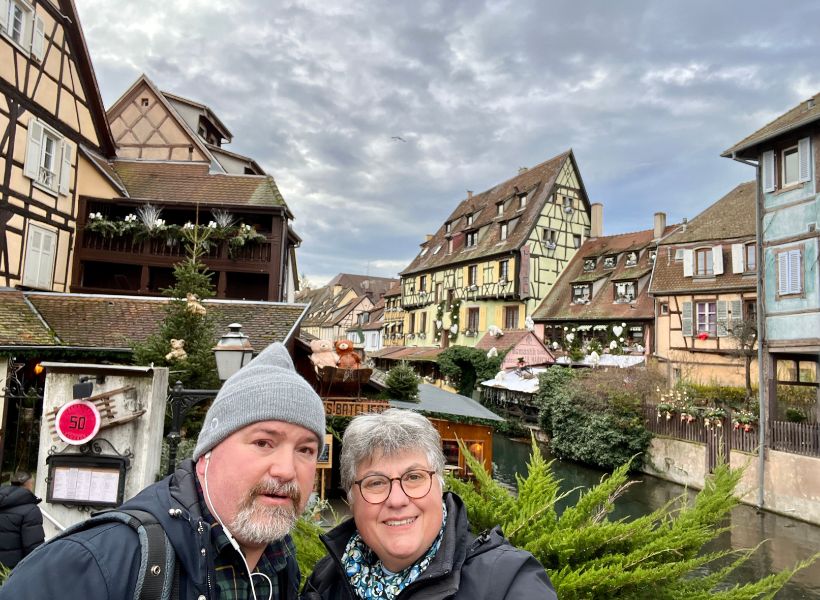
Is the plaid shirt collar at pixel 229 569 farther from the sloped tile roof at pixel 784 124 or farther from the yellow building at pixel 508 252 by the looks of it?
the yellow building at pixel 508 252

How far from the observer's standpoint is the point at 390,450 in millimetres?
1994

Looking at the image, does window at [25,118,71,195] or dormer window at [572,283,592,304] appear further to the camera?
dormer window at [572,283,592,304]

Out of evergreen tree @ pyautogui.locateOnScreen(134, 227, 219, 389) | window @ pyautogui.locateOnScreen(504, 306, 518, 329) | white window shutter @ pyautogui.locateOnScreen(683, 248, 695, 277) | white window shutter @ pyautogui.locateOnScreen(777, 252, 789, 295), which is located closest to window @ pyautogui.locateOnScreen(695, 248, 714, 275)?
white window shutter @ pyautogui.locateOnScreen(683, 248, 695, 277)

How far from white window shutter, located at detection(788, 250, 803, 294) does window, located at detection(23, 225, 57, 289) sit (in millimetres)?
18381

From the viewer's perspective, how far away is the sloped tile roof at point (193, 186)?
53.5 ft

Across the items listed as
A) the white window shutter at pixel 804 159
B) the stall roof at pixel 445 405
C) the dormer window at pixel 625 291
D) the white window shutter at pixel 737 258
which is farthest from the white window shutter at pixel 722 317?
the stall roof at pixel 445 405

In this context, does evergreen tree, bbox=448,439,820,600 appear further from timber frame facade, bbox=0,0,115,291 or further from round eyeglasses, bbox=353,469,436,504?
timber frame facade, bbox=0,0,115,291

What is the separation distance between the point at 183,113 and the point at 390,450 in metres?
23.4

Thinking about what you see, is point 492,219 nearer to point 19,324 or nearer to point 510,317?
point 510,317

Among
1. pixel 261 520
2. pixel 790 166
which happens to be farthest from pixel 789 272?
pixel 261 520

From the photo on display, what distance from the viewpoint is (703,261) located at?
21.5 metres

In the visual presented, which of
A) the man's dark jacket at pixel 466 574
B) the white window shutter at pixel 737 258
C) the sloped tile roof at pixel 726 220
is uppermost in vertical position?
the sloped tile roof at pixel 726 220

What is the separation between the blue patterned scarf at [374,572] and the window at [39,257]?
13544 mm

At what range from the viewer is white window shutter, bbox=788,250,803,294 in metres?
13.5
